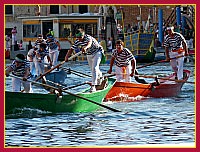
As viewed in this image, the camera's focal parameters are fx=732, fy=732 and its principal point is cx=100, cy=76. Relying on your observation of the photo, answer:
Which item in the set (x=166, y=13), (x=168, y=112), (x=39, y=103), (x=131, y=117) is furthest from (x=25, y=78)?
(x=166, y=13)

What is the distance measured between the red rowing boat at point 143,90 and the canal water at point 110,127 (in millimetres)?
156

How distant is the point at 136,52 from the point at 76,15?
4.23 metres

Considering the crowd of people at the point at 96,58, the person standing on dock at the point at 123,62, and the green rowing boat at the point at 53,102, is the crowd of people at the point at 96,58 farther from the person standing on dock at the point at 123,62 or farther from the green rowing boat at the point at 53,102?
the green rowing boat at the point at 53,102

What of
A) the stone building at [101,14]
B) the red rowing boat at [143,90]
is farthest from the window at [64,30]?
the red rowing boat at [143,90]

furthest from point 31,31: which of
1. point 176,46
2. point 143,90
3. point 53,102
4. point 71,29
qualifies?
point 53,102

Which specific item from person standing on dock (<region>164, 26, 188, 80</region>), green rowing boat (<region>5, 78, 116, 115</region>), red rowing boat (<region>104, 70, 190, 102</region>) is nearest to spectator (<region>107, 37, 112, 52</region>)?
red rowing boat (<region>104, 70, 190, 102</region>)

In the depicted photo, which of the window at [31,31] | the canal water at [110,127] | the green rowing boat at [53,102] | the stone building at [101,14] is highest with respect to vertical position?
the stone building at [101,14]

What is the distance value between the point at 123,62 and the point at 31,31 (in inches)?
586

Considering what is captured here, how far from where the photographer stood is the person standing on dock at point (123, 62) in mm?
10430

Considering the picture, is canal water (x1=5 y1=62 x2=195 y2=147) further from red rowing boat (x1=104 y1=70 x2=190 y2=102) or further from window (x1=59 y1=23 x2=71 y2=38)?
window (x1=59 y1=23 x2=71 y2=38)

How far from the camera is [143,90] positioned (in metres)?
10.7

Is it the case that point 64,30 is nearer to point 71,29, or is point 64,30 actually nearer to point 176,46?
point 71,29

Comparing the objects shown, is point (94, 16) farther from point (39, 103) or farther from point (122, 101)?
point (39, 103)

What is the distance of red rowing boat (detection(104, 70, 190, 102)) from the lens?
401 inches
